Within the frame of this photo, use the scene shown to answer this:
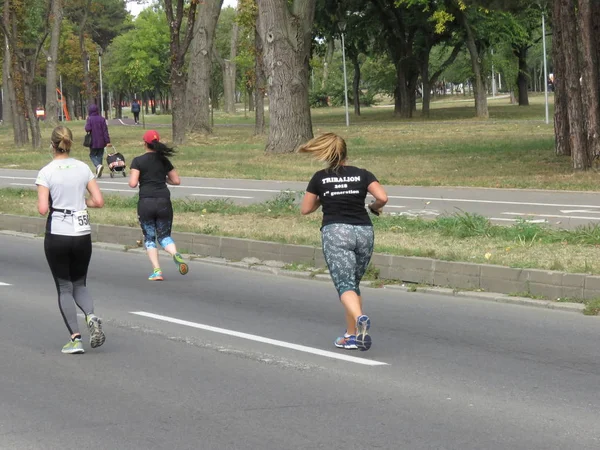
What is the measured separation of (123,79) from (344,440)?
101 meters

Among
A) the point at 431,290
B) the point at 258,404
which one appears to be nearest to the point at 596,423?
the point at 258,404

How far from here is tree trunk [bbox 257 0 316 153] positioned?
3247cm

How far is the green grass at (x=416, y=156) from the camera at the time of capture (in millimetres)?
24953

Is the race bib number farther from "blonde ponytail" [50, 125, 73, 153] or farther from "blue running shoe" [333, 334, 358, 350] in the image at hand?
"blue running shoe" [333, 334, 358, 350]

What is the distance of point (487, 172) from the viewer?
26.1 m

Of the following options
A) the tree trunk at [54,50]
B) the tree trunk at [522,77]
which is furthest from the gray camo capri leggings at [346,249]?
the tree trunk at [522,77]

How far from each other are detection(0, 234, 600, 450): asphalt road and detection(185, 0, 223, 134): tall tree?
3415 cm

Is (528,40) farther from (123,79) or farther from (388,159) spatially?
(123,79)

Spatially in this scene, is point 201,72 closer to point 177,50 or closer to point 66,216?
point 177,50

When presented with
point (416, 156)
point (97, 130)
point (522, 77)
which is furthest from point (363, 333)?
point (522, 77)

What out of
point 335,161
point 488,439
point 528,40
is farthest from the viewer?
point 528,40

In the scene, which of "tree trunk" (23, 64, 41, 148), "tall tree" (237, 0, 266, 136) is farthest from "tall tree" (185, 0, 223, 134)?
"tree trunk" (23, 64, 41, 148)

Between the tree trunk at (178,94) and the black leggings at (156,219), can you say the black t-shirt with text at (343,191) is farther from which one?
the tree trunk at (178,94)

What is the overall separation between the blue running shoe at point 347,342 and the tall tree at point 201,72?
37511 mm
